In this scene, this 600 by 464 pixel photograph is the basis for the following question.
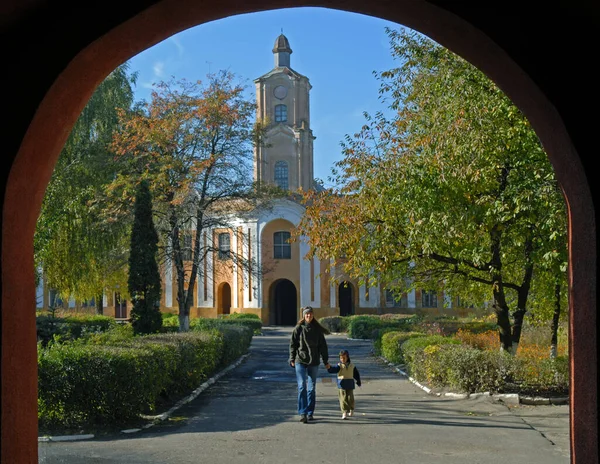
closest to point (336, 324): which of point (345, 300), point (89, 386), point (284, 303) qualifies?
point (345, 300)

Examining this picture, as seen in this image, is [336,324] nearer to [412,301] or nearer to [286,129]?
[412,301]

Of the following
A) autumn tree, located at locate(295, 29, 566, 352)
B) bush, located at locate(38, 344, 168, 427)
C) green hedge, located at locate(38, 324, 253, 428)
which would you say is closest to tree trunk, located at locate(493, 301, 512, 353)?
autumn tree, located at locate(295, 29, 566, 352)

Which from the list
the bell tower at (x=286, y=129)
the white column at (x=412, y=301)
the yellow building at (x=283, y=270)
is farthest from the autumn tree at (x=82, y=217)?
the white column at (x=412, y=301)

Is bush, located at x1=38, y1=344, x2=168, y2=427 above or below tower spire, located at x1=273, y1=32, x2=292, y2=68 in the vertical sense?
below

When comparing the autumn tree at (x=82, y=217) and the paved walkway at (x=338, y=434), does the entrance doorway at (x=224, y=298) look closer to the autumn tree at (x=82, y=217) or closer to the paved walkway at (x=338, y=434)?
the autumn tree at (x=82, y=217)

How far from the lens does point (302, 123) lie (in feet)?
183

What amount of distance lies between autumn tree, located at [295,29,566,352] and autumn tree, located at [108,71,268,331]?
6969mm

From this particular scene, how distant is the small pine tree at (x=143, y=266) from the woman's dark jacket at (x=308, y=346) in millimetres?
9807

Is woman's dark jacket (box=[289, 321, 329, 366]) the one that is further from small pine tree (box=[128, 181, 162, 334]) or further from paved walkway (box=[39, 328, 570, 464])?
small pine tree (box=[128, 181, 162, 334])

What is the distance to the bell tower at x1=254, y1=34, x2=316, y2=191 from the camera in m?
54.8

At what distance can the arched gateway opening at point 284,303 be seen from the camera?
2045 inches

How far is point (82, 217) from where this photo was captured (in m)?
25.3

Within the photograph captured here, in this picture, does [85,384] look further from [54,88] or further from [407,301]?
[407,301]

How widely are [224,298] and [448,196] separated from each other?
130 feet
